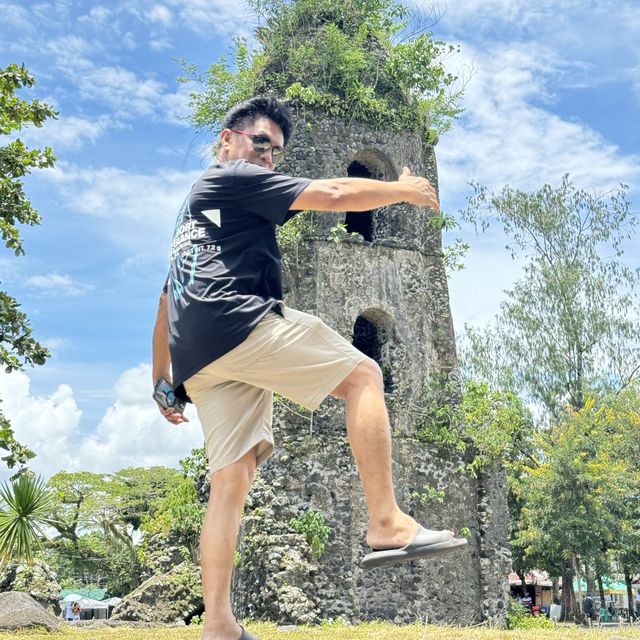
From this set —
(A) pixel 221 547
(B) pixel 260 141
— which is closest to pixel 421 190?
(B) pixel 260 141

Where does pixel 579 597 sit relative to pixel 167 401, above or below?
below

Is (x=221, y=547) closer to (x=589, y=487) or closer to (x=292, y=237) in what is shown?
(x=292, y=237)

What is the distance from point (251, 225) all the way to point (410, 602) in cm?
1033

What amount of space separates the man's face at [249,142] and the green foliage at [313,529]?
30.4ft

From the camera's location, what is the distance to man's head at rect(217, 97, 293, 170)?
14.3 feet

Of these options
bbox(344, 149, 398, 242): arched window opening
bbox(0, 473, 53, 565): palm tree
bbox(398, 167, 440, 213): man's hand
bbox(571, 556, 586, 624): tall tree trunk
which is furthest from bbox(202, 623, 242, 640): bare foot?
bbox(571, 556, 586, 624): tall tree trunk

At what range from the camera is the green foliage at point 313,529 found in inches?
501

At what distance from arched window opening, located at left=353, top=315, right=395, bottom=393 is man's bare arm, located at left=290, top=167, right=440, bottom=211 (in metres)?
10.6

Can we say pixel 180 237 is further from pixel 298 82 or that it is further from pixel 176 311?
pixel 298 82

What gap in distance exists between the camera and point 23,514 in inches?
414

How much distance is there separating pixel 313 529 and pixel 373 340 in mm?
3792

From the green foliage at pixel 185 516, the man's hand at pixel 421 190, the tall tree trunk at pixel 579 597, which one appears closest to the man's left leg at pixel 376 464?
the man's hand at pixel 421 190

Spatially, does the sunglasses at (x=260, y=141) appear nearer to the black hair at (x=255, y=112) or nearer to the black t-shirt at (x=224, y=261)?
the black hair at (x=255, y=112)

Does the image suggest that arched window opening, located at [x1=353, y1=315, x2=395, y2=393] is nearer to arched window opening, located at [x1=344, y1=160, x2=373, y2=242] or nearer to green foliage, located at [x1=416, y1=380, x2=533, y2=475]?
green foliage, located at [x1=416, y1=380, x2=533, y2=475]
